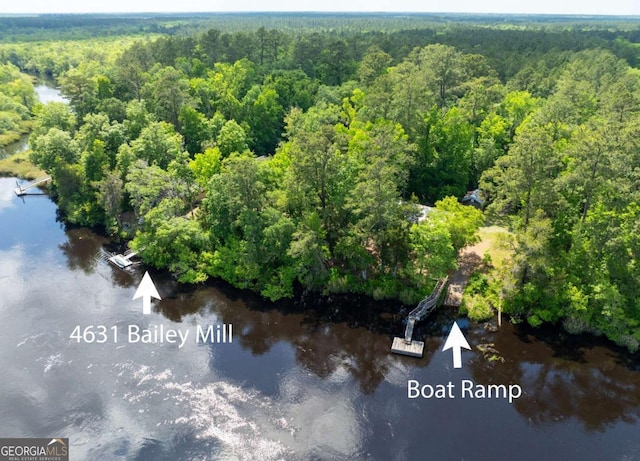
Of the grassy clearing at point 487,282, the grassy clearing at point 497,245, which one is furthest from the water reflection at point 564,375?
the grassy clearing at point 497,245

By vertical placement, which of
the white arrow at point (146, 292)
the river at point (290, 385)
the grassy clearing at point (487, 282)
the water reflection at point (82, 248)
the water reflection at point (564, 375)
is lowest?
the water reflection at point (82, 248)

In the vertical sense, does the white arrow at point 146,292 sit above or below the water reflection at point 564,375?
below

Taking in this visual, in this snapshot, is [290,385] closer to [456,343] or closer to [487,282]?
[456,343]

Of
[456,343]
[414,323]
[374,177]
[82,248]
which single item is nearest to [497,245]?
[456,343]

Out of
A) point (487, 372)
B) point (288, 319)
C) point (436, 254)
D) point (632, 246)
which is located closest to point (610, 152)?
point (632, 246)

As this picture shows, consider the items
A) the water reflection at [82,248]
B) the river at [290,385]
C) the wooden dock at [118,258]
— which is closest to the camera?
the river at [290,385]

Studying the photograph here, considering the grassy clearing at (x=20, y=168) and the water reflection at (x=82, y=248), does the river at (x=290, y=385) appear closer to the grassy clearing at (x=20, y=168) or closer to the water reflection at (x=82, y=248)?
the water reflection at (x=82, y=248)
